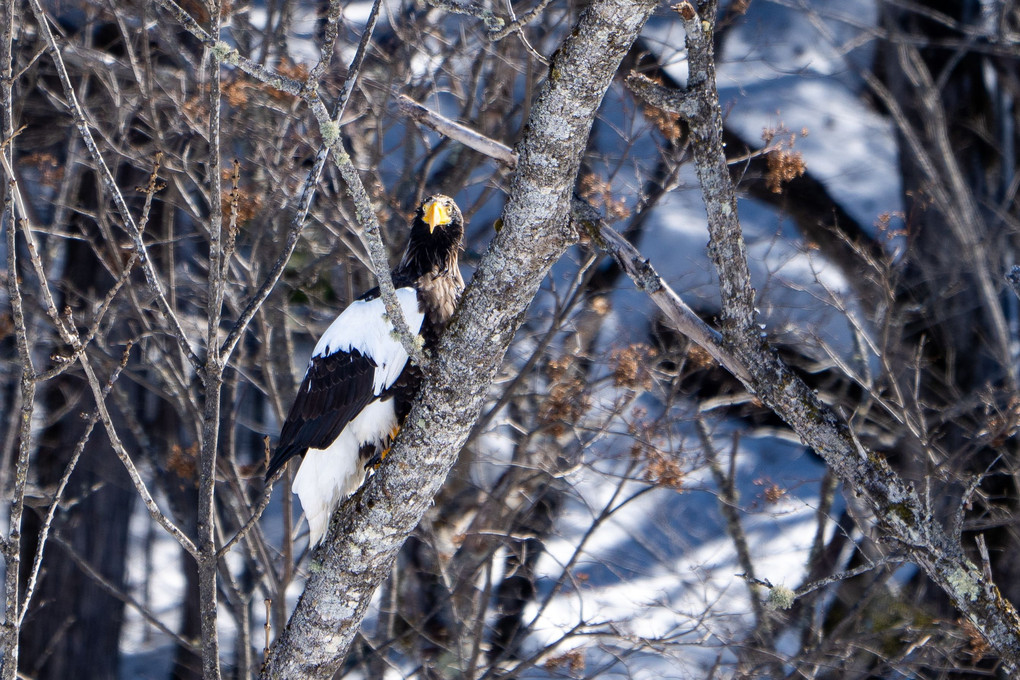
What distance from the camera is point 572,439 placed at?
229 inches

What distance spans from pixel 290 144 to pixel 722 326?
327 centimetres

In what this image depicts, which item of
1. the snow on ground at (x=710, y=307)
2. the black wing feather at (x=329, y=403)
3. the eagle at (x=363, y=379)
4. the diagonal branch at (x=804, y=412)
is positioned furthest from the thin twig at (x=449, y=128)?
the snow on ground at (x=710, y=307)

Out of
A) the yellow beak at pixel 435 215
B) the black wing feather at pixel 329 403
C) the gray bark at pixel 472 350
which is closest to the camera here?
the gray bark at pixel 472 350

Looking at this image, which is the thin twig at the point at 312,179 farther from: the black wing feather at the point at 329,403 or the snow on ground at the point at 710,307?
the snow on ground at the point at 710,307

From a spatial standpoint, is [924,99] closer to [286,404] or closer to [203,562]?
[286,404]

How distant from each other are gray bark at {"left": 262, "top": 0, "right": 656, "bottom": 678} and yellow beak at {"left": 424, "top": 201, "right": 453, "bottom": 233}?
1.18m

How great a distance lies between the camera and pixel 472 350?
2531 millimetres

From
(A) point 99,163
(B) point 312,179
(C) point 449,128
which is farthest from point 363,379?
(C) point 449,128

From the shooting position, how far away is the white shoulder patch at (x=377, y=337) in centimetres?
352

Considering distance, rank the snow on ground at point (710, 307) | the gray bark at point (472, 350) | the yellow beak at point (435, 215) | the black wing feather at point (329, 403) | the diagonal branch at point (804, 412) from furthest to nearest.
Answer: the snow on ground at point (710, 307) < the yellow beak at point (435, 215) < the black wing feather at point (329, 403) < the diagonal branch at point (804, 412) < the gray bark at point (472, 350)

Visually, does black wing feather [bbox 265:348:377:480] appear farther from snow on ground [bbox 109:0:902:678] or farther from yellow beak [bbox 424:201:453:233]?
snow on ground [bbox 109:0:902:678]

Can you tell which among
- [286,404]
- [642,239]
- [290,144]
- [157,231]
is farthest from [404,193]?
[642,239]

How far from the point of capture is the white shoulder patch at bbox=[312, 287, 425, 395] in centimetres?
352

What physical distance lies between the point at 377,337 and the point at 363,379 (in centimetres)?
16
